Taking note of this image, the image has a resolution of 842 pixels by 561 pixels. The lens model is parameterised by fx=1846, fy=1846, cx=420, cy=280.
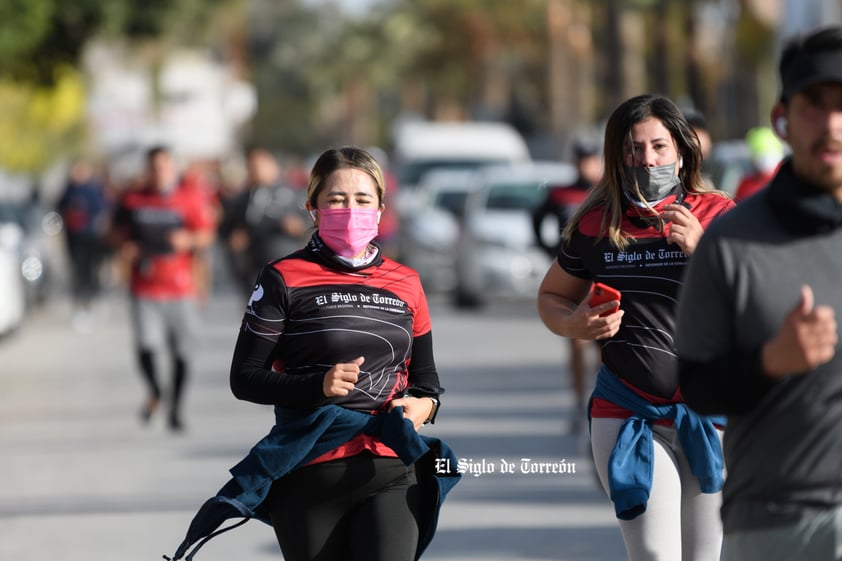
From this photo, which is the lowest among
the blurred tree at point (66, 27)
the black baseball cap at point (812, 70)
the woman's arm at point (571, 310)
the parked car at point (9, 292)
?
the parked car at point (9, 292)

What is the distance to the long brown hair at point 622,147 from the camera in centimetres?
534

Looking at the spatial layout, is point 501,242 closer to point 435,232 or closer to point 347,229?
point 435,232

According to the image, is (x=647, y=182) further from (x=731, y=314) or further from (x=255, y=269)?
(x=255, y=269)

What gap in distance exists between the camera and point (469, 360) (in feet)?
58.7

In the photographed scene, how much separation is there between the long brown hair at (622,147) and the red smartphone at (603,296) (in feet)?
0.78

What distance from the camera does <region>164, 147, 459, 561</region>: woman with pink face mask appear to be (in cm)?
509

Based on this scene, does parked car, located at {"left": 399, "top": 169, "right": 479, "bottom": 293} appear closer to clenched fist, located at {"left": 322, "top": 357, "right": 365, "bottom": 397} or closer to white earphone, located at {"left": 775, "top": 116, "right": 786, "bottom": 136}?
clenched fist, located at {"left": 322, "top": 357, "right": 365, "bottom": 397}

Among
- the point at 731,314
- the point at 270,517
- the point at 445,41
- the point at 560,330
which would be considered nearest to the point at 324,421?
the point at 270,517

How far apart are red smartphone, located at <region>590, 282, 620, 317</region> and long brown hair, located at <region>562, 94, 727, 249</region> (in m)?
0.24

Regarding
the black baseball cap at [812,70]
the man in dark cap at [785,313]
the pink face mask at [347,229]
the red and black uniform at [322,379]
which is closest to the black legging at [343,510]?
the red and black uniform at [322,379]

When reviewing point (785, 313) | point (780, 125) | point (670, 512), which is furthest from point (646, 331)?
point (785, 313)

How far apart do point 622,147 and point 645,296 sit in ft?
1.46

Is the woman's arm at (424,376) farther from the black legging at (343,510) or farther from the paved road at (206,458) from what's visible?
the paved road at (206,458)

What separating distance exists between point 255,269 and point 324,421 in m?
11.8
